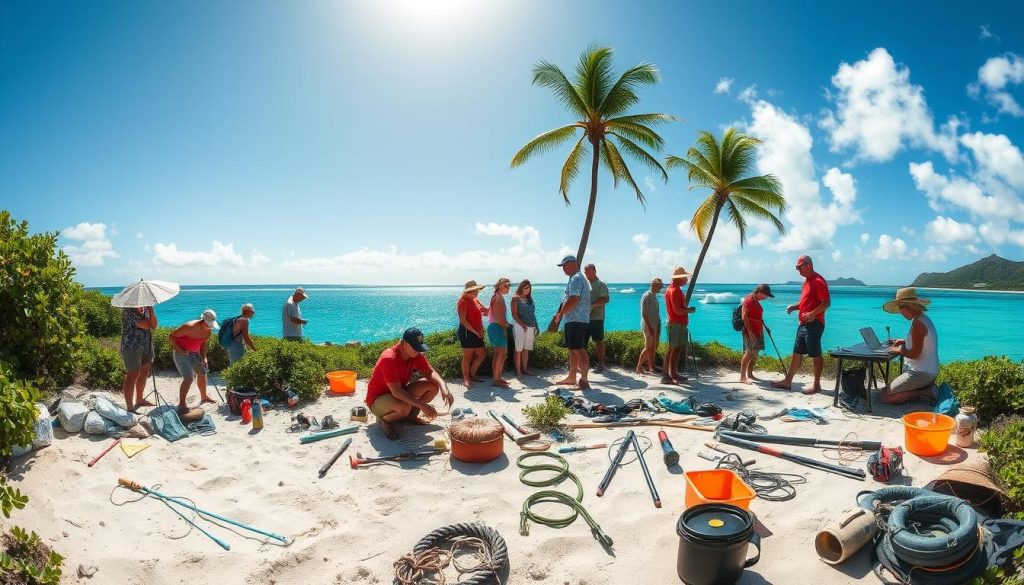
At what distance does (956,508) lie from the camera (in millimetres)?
3363

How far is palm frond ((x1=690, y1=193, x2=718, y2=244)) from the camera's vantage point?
13.6 meters

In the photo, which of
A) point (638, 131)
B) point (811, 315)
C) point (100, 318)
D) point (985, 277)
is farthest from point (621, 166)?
point (985, 277)

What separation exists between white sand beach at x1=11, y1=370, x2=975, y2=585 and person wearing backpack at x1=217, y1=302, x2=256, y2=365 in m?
2.66

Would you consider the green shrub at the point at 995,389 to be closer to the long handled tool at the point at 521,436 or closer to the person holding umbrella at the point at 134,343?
the long handled tool at the point at 521,436

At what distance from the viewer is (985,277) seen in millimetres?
115250

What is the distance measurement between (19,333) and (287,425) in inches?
120

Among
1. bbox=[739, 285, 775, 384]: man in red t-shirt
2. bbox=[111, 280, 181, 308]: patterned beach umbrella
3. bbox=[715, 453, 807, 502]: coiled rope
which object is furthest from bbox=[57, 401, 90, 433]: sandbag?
bbox=[739, 285, 775, 384]: man in red t-shirt

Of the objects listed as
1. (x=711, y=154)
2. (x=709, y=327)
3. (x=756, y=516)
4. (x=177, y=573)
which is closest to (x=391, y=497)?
(x=177, y=573)

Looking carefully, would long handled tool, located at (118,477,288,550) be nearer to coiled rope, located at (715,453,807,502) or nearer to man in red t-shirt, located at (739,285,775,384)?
coiled rope, located at (715,453,807,502)

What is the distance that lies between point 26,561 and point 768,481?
5885mm

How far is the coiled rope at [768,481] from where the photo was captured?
454cm

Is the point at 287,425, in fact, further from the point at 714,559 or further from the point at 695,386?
the point at 695,386

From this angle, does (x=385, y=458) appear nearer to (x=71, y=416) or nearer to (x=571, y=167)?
(x=71, y=416)

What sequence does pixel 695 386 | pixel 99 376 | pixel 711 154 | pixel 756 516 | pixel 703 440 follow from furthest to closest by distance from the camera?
pixel 711 154
pixel 695 386
pixel 99 376
pixel 703 440
pixel 756 516
